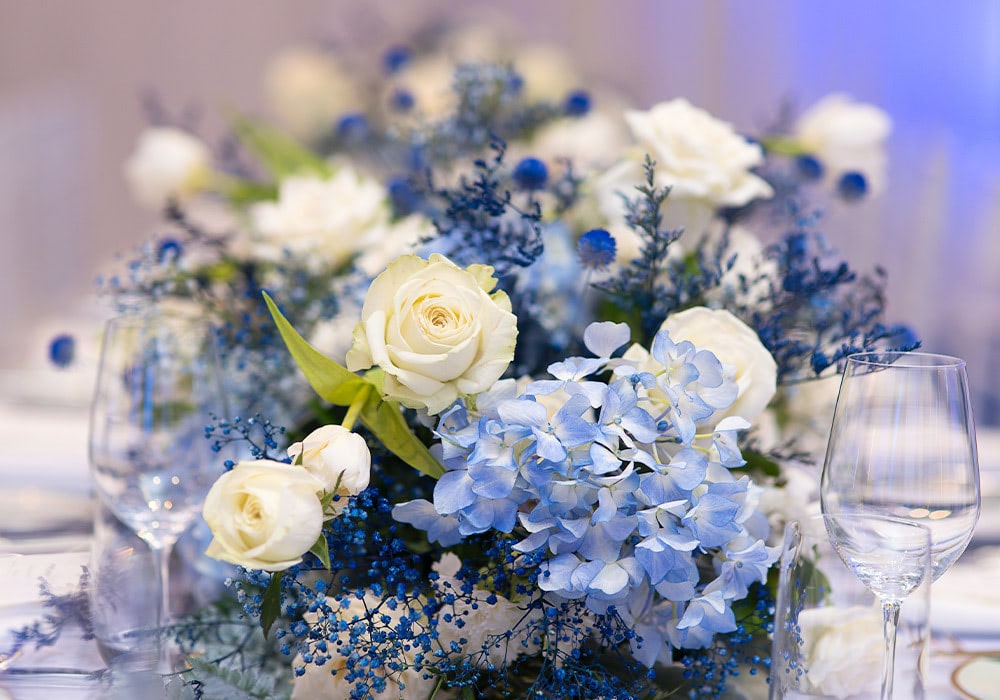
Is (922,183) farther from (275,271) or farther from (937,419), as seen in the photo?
(937,419)

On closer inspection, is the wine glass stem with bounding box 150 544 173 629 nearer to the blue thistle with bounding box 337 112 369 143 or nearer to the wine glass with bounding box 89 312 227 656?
the wine glass with bounding box 89 312 227 656

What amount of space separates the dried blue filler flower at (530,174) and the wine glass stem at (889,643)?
0.48 meters

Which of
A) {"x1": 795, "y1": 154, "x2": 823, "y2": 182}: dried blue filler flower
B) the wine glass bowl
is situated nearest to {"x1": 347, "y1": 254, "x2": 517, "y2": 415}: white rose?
the wine glass bowl

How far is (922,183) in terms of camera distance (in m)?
2.15

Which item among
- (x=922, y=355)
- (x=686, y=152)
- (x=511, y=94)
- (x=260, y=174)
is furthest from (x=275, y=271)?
(x=260, y=174)

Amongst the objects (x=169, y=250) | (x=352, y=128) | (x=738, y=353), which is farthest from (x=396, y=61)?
(x=738, y=353)

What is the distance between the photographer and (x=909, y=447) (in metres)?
0.53

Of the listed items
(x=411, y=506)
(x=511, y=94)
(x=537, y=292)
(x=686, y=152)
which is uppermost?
(x=511, y=94)

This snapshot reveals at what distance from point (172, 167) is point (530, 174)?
2.82 ft

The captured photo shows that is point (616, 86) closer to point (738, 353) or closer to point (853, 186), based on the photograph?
point (853, 186)

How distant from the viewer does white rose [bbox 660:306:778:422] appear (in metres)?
0.63

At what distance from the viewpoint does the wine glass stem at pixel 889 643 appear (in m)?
0.51

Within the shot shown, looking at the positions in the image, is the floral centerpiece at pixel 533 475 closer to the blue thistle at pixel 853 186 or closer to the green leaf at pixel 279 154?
the blue thistle at pixel 853 186

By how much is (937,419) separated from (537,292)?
0.40 metres
